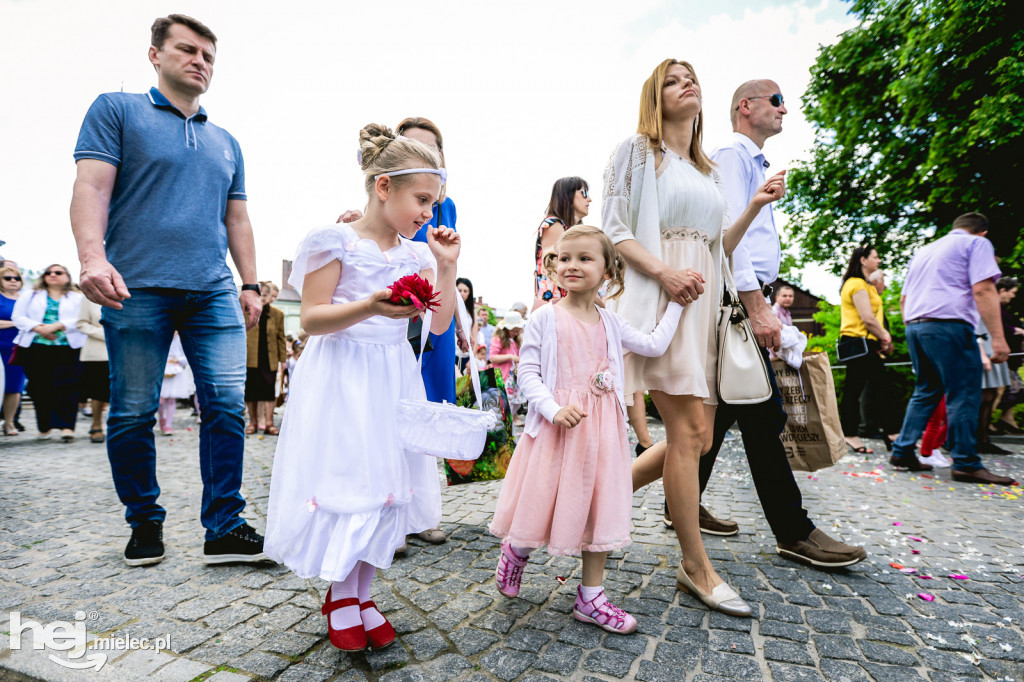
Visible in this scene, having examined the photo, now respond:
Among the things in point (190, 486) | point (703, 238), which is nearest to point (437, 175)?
point (703, 238)

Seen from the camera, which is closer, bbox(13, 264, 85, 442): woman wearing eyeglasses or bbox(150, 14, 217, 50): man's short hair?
bbox(150, 14, 217, 50): man's short hair

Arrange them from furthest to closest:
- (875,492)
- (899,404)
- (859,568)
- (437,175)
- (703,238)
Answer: (899,404)
(875,492)
(859,568)
(703,238)
(437,175)

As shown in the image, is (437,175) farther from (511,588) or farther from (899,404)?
(899,404)

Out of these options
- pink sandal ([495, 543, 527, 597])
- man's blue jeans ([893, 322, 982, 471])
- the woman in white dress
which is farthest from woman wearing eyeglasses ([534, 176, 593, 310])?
man's blue jeans ([893, 322, 982, 471])

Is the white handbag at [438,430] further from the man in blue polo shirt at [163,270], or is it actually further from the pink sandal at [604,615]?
the man in blue polo shirt at [163,270]

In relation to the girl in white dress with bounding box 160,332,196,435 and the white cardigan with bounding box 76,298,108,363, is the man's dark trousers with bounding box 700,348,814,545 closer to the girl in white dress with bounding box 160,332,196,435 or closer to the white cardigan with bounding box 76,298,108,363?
the white cardigan with bounding box 76,298,108,363

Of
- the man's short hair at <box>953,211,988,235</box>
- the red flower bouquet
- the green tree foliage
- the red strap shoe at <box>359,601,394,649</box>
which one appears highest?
the green tree foliage

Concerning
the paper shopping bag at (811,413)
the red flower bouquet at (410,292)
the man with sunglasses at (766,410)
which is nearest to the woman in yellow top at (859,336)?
the paper shopping bag at (811,413)

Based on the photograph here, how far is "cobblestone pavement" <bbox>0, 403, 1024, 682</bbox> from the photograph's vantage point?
1975mm

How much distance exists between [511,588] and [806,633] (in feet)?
3.85

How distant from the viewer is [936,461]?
6.14 metres

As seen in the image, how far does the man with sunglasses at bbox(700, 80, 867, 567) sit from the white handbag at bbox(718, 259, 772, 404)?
0.64ft

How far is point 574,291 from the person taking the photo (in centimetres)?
263

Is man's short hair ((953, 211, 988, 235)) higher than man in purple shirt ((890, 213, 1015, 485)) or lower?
higher
